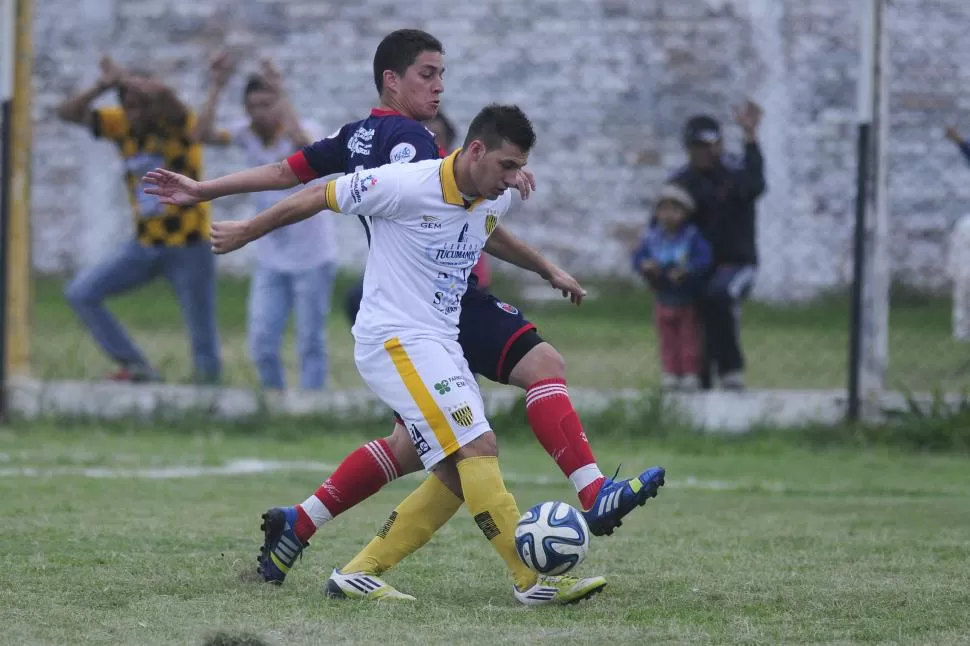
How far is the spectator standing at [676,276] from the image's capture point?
930 centimetres

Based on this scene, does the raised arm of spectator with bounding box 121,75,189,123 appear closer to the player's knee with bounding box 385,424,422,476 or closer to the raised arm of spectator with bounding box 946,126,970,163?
the raised arm of spectator with bounding box 946,126,970,163

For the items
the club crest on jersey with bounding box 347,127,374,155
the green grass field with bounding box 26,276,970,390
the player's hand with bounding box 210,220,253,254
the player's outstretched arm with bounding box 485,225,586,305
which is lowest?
the green grass field with bounding box 26,276,970,390

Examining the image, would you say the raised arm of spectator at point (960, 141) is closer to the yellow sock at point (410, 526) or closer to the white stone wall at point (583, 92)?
the white stone wall at point (583, 92)

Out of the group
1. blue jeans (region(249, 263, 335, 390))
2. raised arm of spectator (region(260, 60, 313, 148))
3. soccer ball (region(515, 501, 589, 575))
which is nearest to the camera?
soccer ball (region(515, 501, 589, 575))

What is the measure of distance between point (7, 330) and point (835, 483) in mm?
5084

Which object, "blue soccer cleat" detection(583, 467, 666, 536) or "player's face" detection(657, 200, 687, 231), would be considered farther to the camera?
"player's face" detection(657, 200, 687, 231)

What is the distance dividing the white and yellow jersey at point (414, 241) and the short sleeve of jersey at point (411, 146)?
0.16 m

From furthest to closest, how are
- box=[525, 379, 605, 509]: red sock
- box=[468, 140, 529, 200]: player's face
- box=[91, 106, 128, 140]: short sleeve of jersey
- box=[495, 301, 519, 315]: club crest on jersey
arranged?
box=[91, 106, 128, 140]: short sleeve of jersey → box=[495, 301, 519, 315]: club crest on jersey → box=[525, 379, 605, 509]: red sock → box=[468, 140, 529, 200]: player's face

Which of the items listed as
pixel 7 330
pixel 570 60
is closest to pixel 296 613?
pixel 7 330

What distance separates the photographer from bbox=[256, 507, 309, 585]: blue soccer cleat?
4.96m

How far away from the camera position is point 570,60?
1278cm

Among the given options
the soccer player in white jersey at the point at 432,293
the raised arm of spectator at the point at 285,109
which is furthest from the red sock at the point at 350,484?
the raised arm of spectator at the point at 285,109

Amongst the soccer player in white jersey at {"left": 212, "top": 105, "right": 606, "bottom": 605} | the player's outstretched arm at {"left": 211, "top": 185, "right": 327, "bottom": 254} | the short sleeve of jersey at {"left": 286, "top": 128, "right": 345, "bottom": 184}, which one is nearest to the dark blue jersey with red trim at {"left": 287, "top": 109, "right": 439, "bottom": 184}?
the short sleeve of jersey at {"left": 286, "top": 128, "right": 345, "bottom": 184}

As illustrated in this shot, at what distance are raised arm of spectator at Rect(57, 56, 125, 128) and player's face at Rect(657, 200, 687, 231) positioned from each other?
134 inches
